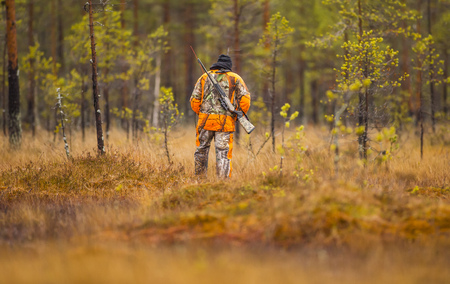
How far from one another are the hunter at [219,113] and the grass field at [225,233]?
55 centimetres

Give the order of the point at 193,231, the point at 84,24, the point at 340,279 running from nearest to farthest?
the point at 340,279, the point at 193,231, the point at 84,24

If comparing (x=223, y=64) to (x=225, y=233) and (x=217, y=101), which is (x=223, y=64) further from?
(x=225, y=233)

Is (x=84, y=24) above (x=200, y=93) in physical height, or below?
above

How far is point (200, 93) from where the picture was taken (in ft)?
23.8

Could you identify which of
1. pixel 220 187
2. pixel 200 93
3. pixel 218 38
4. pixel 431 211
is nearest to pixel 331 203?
pixel 431 211

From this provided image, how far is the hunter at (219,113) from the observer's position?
6984 mm

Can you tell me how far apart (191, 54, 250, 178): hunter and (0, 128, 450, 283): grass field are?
553 millimetres

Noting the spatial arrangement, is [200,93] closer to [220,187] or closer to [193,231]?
[220,187]

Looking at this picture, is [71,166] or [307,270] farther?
[71,166]

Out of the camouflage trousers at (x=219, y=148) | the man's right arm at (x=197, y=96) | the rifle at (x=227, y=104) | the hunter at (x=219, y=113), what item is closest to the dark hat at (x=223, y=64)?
the hunter at (x=219, y=113)

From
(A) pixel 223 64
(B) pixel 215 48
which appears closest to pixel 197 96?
(A) pixel 223 64

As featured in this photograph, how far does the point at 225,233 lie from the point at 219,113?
3371mm

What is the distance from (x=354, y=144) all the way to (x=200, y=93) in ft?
19.9

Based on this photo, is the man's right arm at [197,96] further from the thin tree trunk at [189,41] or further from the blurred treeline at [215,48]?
the thin tree trunk at [189,41]
